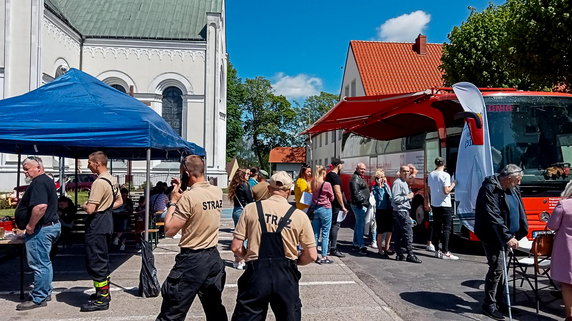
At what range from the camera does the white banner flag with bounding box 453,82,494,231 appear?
5.36 meters

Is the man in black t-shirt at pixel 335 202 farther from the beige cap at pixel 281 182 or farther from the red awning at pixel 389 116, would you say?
the beige cap at pixel 281 182

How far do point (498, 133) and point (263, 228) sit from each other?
6308mm

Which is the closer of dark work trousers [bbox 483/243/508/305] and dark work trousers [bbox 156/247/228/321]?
dark work trousers [bbox 156/247/228/321]

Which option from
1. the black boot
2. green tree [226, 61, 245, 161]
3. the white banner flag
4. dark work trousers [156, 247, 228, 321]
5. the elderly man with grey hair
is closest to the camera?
dark work trousers [156, 247, 228, 321]

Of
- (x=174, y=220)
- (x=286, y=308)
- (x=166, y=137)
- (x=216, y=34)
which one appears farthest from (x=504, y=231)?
(x=216, y=34)

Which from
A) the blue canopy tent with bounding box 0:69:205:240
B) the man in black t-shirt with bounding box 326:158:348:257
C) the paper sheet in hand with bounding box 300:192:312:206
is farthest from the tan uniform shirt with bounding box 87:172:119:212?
the man in black t-shirt with bounding box 326:158:348:257

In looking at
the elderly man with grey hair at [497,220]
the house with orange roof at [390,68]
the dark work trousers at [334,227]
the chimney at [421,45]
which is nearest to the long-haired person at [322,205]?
the dark work trousers at [334,227]

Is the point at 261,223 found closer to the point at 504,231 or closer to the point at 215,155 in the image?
the point at 504,231

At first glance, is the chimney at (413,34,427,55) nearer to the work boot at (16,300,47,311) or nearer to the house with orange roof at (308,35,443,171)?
the house with orange roof at (308,35,443,171)

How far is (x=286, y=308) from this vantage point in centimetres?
301

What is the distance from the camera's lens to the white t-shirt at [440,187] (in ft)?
25.8

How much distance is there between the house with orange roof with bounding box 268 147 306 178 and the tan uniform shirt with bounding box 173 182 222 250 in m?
59.6

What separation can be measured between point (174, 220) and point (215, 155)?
2236cm

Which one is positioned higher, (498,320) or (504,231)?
(504,231)
